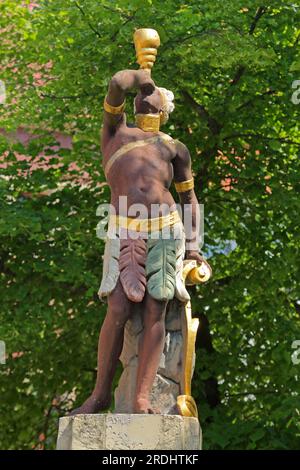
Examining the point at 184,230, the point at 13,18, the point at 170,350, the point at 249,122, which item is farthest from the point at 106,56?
the point at 170,350

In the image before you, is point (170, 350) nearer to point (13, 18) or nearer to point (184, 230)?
point (184, 230)

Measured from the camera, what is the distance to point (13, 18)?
15.1 m

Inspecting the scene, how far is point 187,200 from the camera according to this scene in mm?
8492

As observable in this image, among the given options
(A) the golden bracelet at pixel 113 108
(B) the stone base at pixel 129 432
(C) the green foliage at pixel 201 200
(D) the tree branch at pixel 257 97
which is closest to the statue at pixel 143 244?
(A) the golden bracelet at pixel 113 108

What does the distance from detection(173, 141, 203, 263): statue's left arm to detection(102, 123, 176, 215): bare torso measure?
0.57 feet

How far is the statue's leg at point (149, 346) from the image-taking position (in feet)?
24.7

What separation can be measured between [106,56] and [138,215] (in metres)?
4.81

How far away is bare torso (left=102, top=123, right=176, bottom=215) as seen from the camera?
7891 mm

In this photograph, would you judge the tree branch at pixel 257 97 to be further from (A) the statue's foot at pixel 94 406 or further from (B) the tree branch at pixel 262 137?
(A) the statue's foot at pixel 94 406

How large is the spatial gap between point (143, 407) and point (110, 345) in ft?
1.77

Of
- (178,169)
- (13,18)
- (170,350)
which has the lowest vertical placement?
(170,350)

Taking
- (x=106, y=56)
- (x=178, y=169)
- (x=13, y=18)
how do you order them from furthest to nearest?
(x=13, y=18)
(x=106, y=56)
(x=178, y=169)

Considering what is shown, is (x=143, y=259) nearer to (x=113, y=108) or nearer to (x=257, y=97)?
(x=113, y=108)

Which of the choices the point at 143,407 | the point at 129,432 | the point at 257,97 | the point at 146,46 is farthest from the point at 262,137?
the point at 129,432
